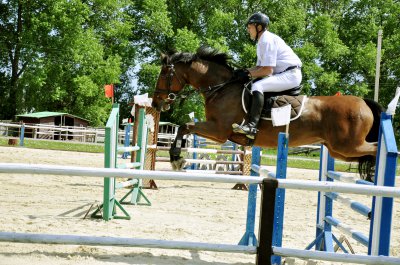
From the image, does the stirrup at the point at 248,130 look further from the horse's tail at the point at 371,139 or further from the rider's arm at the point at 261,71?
the horse's tail at the point at 371,139

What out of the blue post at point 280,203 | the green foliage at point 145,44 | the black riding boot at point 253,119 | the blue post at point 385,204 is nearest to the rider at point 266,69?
the black riding boot at point 253,119

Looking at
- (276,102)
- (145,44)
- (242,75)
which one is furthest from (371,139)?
(145,44)

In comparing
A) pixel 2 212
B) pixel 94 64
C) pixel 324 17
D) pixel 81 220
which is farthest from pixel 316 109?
pixel 324 17

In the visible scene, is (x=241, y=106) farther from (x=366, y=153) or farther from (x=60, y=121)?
(x=60, y=121)

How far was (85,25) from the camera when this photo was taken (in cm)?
3500

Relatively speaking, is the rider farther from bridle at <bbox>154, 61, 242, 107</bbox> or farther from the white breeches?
bridle at <bbox>154, 61, 242, 107</bbox>

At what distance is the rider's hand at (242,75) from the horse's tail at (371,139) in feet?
4.46

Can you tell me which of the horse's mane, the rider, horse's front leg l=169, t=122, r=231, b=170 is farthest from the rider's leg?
the horse's mane

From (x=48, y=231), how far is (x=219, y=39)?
2972 centimetres

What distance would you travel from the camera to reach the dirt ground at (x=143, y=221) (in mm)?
3951

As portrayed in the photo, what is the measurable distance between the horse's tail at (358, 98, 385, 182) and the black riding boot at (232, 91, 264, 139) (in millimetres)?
1243

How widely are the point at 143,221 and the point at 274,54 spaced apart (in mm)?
2364

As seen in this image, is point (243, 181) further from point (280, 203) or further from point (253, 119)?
point (253, 119)

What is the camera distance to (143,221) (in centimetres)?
581
